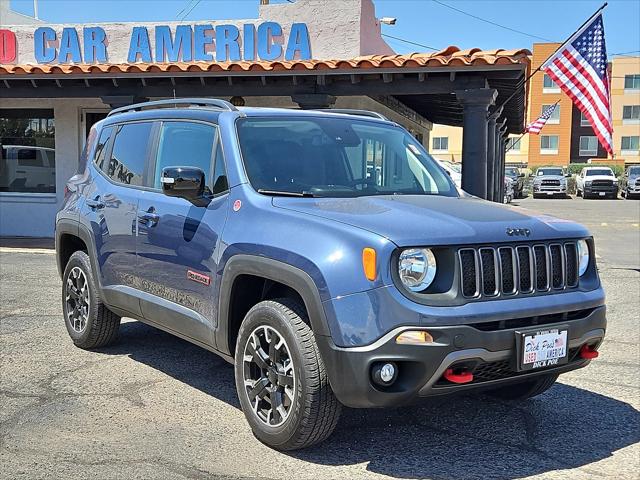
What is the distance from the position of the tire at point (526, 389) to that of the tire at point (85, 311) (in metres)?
3.00

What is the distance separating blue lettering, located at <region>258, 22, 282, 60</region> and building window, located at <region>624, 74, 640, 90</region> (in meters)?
52.0

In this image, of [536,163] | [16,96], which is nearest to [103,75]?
[16,96]

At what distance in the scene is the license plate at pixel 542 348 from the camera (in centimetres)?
359

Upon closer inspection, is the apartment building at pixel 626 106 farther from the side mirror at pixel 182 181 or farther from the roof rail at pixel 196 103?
the side mirror at pixel 182 181

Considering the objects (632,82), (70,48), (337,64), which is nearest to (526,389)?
(337,64)

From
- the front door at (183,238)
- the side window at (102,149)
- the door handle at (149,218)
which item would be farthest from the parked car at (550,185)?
the door handle at (149,218)

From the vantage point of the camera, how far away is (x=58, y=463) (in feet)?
12.3

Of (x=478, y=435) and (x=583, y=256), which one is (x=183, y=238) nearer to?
A: (x=478, y=435)

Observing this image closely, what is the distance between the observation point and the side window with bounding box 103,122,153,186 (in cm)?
528

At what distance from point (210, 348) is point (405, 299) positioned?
5.02 feet

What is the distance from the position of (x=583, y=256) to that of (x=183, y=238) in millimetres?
2355

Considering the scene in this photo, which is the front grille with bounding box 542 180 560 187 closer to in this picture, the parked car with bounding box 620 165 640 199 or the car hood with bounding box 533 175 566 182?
the car hood with bounding box 533 175 566 182

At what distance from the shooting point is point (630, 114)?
58.8 m

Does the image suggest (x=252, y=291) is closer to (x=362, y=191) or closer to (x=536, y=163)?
(x=362, y=191)
